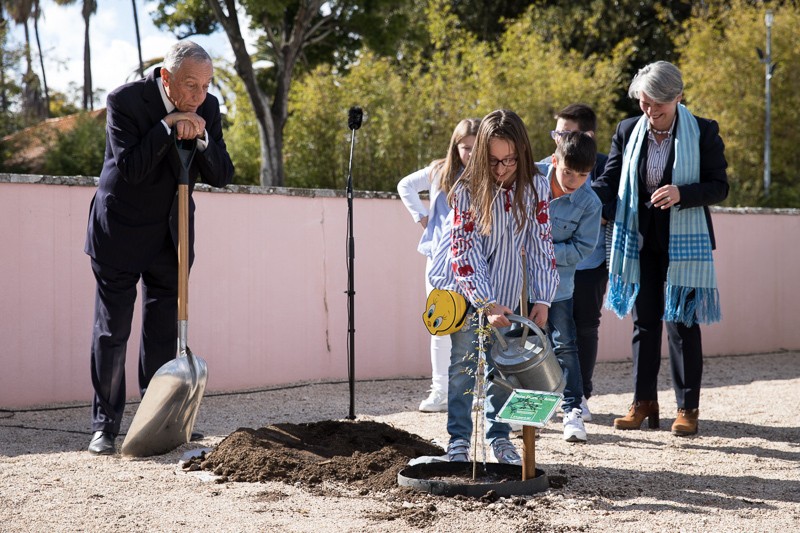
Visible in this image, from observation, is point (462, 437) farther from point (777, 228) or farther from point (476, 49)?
point (476, 49)

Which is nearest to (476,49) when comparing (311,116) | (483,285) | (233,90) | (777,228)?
(233,90)

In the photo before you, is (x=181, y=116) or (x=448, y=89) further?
(x=448, y=89)

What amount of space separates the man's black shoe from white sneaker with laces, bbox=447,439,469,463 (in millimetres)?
1453

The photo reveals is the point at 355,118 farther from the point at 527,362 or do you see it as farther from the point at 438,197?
the point at 527,362

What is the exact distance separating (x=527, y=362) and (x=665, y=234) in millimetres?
1845

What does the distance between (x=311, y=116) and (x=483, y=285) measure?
1493cm

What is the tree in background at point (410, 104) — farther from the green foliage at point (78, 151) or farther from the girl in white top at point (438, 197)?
the girl in white top at point (438, 197)

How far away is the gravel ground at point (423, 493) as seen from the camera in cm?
325

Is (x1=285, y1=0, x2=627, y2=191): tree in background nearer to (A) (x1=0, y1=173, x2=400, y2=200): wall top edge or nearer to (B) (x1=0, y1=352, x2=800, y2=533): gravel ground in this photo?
(A) (x1=0, y1=173, x2=400, y2=200): wall top edge

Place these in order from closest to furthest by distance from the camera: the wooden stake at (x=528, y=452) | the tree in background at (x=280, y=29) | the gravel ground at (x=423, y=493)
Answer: the gravel ground at (x=423, y=493) < the wooden stake at (x=528, y=452) < the tree in background at (x=280, y=29)

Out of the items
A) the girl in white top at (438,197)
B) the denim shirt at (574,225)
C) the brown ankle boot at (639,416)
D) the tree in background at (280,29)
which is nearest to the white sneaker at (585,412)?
the brown ankle boot at (639,416)

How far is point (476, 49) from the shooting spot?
24.2 m

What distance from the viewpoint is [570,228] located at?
475 centimetres

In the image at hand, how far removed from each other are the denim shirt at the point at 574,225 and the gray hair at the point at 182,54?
5.56 feet
